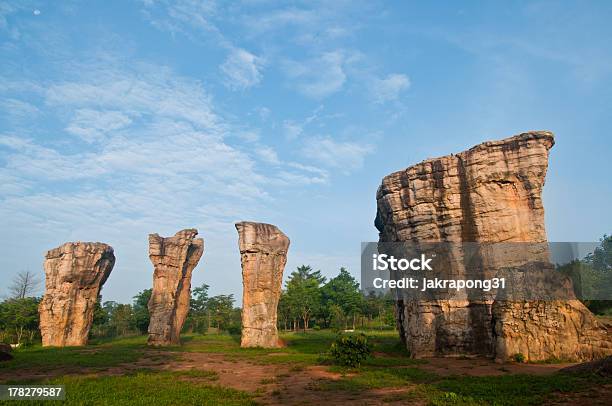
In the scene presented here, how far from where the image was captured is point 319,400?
12.4 m

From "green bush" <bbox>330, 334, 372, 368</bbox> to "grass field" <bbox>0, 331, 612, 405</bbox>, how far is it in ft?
1.99

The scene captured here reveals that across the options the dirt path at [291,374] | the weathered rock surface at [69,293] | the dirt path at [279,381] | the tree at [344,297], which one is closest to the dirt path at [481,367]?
the dirt path at [291,374]

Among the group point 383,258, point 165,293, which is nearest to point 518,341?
point 383,258

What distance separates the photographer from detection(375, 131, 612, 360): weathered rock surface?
1994 cm

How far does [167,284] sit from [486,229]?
27680mm

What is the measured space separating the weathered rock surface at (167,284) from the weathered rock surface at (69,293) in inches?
223

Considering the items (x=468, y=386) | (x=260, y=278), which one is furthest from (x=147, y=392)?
(x=260, y=278)

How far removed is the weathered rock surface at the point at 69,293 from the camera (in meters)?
35.2

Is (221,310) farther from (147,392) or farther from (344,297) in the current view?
(147,392)

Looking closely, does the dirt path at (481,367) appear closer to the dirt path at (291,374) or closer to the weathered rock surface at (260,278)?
the dirt path at (291,374)

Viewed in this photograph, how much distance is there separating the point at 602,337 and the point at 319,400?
52.2ft

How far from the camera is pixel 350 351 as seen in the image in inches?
767

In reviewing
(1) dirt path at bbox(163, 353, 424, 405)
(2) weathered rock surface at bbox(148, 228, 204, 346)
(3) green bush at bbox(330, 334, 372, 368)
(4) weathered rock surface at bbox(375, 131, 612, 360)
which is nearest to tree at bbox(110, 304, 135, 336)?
(2) weathered rock surface at bbox(148, 228, 204, 346)

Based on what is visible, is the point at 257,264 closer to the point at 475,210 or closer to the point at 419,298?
the point at 419,298
